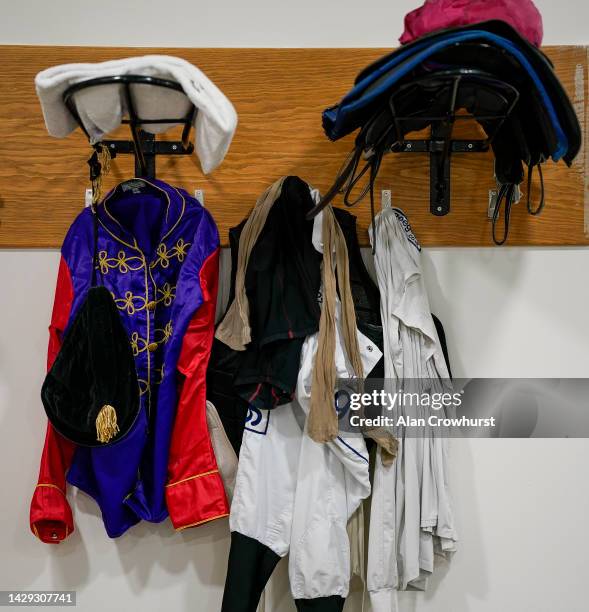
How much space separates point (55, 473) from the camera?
1220 millimetres

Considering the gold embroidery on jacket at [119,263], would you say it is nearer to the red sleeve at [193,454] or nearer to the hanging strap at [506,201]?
the red sleeve at [193,454]

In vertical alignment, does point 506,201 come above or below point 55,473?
above

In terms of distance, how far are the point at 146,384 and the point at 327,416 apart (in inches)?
16.5

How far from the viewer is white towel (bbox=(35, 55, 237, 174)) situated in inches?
36.9

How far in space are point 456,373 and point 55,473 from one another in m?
1.00

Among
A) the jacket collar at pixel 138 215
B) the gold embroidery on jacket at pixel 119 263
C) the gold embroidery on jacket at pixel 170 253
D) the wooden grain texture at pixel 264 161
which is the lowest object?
the gold embroidery on jacket at pixel 119 263

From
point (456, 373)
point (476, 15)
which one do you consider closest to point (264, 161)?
point (476, 15)

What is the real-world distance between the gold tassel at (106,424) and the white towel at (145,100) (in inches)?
21.6

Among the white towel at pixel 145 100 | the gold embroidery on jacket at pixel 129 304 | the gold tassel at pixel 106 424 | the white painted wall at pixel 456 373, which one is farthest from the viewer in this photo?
the white painted wall at pixel 456 373

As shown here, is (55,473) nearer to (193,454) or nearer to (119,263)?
(193,454)

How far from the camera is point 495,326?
138 centimetres

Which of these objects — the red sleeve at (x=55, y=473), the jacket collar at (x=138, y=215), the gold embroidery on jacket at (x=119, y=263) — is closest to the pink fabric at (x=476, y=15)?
the jacket collar at (x=138, y=215)

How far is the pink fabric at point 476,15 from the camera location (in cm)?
95

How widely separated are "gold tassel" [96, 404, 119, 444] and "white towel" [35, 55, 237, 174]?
55cm
